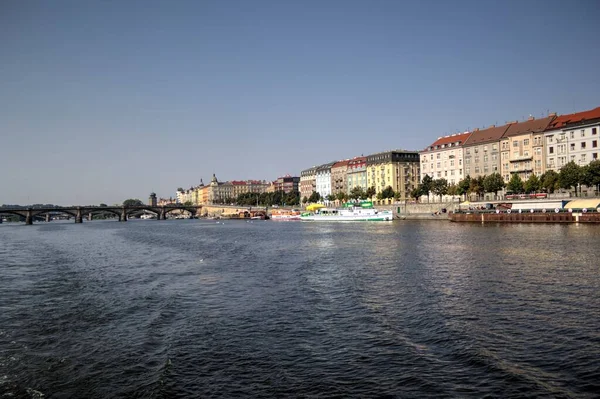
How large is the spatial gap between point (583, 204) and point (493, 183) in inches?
1078

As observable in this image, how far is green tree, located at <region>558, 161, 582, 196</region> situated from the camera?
87.9 m

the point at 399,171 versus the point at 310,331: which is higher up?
the point at 399,171

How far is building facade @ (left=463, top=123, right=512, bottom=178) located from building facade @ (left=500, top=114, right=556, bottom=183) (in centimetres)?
192

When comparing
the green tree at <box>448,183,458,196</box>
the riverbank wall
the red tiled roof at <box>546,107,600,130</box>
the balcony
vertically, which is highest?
the red tiled roof at <box>546,107,600,130</box>

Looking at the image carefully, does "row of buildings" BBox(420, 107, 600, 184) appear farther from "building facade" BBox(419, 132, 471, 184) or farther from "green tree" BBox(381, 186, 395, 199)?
"green tree" BBox(381, 186, 395, 199)

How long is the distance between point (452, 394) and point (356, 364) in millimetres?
3260

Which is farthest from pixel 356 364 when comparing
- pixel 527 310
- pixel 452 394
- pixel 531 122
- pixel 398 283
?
pixel 531 122

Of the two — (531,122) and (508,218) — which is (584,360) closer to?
(508,218)

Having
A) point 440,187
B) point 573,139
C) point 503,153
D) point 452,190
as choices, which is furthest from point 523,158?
point 440,187

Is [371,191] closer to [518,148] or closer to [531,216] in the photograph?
[518,148]

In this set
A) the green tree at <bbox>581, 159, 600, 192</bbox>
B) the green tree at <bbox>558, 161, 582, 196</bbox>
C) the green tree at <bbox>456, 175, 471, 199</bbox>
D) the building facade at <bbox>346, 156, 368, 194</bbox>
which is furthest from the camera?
the building facade at <bbox>346, 156, 368, 194</bbox>

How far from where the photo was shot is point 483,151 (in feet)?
415

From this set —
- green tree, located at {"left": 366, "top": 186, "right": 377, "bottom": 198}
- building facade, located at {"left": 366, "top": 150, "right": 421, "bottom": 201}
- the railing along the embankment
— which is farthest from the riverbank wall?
building facade, located at {"left": 366, "top": 150, "right": 421, "bottom": 201}

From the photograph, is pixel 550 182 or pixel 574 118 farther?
pixel 574 118
